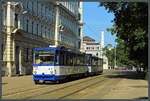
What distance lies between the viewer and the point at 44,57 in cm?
2338

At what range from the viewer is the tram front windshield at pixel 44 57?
2303cm

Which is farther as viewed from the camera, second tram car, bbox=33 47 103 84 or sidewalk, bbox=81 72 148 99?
second tram car, bbox=33 47 103 84

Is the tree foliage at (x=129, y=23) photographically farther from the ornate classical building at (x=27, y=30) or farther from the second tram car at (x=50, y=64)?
the second tram car at (x=50, y=64)

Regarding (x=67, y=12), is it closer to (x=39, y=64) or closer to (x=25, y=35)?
(x=25, y=35)

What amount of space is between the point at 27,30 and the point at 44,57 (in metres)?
19.5

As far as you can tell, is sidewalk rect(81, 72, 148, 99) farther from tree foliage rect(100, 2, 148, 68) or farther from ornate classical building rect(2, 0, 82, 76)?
ornate classical building rect(2, 0, 82, 76)

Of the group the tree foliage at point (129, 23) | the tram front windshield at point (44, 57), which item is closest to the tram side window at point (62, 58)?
the tram front windshield at point (44, 57)

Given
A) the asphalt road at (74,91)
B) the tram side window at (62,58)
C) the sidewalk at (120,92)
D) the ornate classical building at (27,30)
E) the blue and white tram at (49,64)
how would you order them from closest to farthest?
the sidewalk at (120,92) → the asphalt road at (74,91) → the blue and white tram at (49,64) → the tram side window at (62,58) → the ornate classical building at (27,30)

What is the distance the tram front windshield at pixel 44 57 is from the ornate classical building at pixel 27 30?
2820 mm

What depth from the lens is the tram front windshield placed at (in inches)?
907

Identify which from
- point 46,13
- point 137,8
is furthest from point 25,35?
point 137,8

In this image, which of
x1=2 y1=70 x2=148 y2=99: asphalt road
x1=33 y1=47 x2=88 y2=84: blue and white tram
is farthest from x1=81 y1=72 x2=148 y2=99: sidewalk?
x1=33 y1=47 x2=88 y2=84: blue and white tram

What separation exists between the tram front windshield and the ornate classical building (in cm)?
282

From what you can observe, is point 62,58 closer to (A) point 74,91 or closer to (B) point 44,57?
(B) point 44,57
